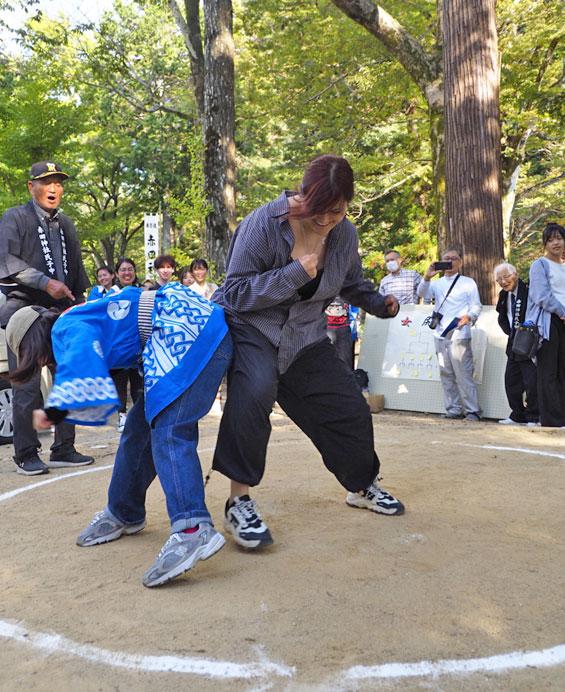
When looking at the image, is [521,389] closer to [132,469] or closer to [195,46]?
[132,469]

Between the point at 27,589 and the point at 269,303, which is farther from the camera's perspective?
the point at 269,303

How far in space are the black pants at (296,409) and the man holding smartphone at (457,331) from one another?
451cm

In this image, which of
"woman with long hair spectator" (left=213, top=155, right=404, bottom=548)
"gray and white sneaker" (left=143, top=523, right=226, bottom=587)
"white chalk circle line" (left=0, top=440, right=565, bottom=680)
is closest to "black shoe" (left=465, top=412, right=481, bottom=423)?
"woman with long hair spectator" (left=213, top=155, right=404, bottom=548)

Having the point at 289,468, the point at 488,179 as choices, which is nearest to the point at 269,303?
the point at 289,468

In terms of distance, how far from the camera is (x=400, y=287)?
10.1 m

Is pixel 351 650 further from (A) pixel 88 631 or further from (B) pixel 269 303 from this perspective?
(B) pixel 269 303

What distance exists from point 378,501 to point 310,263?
1.35 m

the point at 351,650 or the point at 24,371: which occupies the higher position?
the point at 24,371

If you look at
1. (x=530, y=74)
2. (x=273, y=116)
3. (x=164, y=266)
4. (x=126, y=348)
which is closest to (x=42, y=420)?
(x=126, y=348)

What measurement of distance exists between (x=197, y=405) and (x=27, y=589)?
38.4 inches

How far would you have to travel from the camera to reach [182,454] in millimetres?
3289

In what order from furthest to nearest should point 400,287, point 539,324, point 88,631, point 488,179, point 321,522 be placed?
point 400,287 → point 488,179 → point 539,324 → point 321,522 → point 88,631

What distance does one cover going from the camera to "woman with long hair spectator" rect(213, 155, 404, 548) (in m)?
3.42


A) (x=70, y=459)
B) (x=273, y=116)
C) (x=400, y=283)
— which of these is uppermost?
(x=273, y=116)
